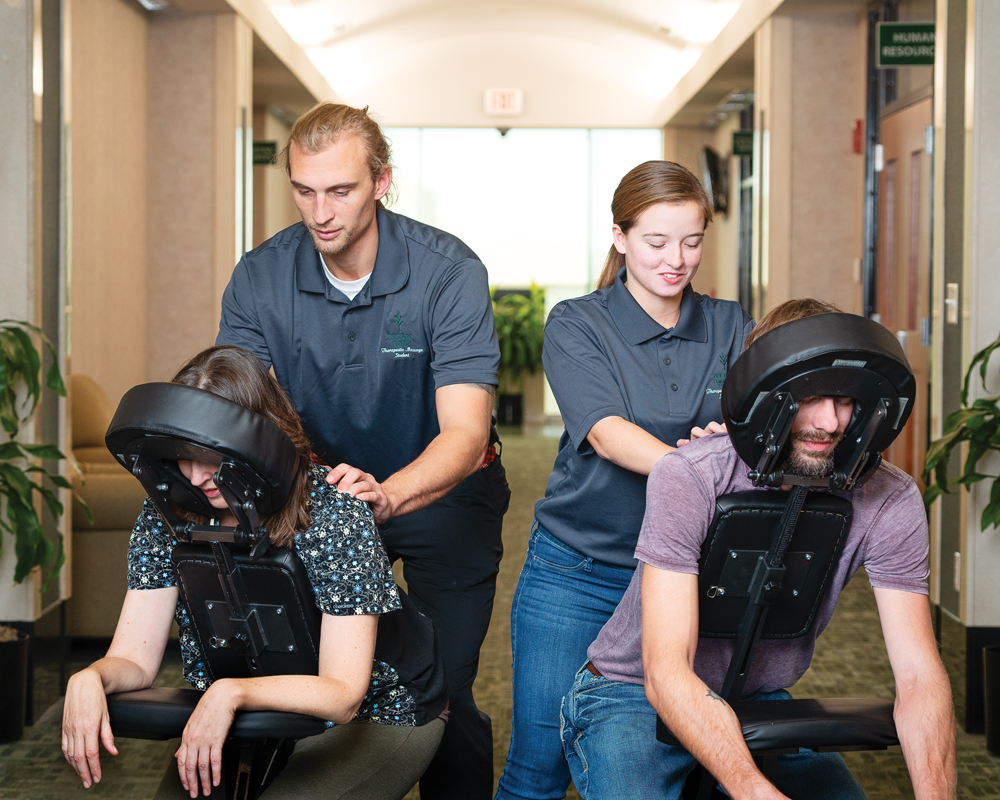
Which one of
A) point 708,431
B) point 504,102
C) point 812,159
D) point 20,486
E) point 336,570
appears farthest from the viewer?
point 504,102

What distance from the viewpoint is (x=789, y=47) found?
5836mm

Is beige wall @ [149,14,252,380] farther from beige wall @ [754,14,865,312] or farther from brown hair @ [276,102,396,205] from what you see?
brown hair @ [276,102,396,205]

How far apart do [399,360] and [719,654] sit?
2.77 ft

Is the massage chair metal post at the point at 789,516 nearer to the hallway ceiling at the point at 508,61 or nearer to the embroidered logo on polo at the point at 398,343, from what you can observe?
the embroidered logo on polo at the point at 398,343

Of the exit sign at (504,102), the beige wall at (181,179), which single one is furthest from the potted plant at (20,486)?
the exit sign at (504,102)

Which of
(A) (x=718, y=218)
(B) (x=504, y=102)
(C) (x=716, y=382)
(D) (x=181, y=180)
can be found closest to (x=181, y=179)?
(D) (x=181, y=180)

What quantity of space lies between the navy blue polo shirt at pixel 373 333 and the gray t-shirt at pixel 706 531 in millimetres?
608

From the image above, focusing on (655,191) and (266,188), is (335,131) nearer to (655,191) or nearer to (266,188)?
(655,191)

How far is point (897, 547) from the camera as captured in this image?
4.73 ft

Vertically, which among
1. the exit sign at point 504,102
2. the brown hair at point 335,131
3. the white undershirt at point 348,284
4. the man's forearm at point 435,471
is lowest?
the man's forearm at point 435,471

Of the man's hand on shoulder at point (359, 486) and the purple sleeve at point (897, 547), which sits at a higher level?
the man's hand on shoulder at point (359, 486)

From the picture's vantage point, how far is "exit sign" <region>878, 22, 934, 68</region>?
14.4 ft

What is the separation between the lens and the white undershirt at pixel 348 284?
2012mm

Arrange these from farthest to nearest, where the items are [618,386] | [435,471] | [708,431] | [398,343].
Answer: [398,343] → [618,386] → [435,471] → [708,431]
